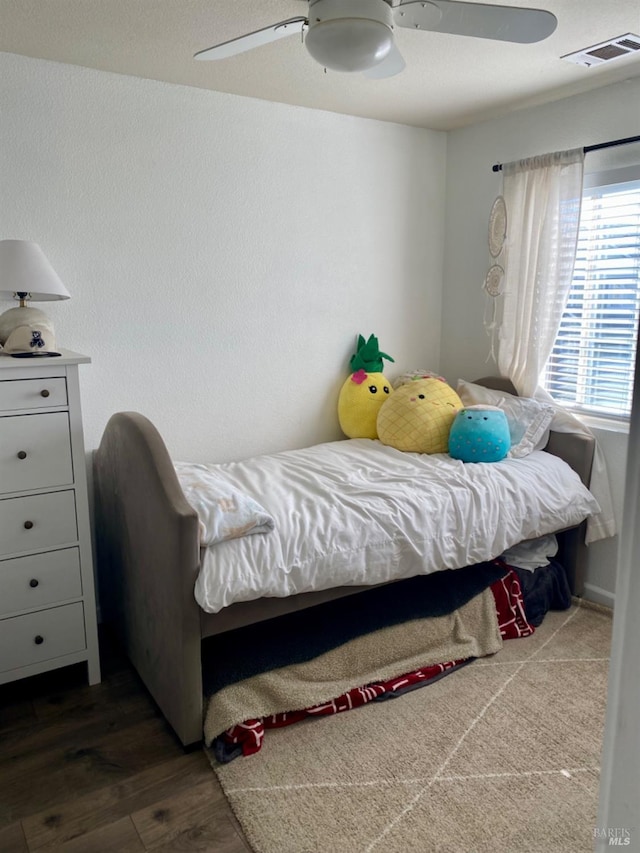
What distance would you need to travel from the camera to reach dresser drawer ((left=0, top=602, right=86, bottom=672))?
2.07 m

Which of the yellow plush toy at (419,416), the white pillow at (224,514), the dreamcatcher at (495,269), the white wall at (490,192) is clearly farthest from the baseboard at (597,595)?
the white pillow at (224,514)

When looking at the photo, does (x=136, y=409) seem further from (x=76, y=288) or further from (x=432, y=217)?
(x=432, y=217)

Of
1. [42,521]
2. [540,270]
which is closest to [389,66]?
[540,270]

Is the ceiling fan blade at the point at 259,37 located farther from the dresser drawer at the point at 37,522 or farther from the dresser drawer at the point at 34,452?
the dresser drawer at the point at 37,522

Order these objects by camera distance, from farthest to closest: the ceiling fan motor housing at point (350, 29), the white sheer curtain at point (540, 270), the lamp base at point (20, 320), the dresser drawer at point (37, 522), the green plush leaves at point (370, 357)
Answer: the green plush leaves at point (370, 357) → the white sheer curtain at point (540, 270) → the lamp base at point (20, 320) → the dresser drawer at point (37, 522) → the ceiling fan motor housing at point (350, 29)

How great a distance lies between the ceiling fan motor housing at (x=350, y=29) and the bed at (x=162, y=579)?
1234mm

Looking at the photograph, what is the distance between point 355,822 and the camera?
1647 millimetres

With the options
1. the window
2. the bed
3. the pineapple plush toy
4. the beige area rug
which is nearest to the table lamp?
the bed

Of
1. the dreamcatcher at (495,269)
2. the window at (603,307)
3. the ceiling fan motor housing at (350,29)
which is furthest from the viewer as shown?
the dreamcatcher at (495,269)

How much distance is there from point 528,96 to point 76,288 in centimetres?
217

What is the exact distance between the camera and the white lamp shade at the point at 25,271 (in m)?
2.08

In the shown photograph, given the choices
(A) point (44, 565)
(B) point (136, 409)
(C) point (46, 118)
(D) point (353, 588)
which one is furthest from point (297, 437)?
(C) point (46, 118)

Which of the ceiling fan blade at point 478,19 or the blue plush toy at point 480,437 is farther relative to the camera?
the blue plush toy at point 480,437

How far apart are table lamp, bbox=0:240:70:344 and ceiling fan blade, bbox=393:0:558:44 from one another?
4.55 feet
